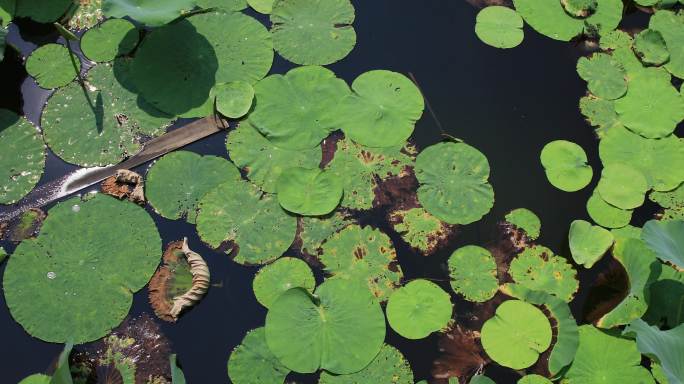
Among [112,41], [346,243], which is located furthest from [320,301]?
[112,41]

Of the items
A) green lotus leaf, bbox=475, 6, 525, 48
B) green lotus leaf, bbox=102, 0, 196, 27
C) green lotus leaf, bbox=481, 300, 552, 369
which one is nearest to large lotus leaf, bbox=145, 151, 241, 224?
green lotus leaf, bbox=102, 0, 196, 27

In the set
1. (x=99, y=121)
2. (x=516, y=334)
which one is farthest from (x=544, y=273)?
(x=99, y=121)

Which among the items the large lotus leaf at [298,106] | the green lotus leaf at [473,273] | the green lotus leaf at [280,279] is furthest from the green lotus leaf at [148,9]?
the green lotus leaf at [473,273]

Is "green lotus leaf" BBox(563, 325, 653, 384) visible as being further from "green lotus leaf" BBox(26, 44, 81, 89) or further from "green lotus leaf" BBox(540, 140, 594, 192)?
"green lotus leaf" BBox(26, 44, 81, 89)

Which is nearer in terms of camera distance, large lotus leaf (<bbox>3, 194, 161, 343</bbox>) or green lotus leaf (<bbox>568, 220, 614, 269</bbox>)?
large lotus leaf (<bbox>3, 194, 161, 343</bbox>)

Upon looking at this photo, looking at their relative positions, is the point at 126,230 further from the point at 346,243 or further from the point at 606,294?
the point at 606,294

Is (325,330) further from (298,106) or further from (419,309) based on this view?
(298,106)

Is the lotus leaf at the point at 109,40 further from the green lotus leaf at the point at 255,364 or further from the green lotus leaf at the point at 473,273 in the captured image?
the green lotus leaf at the point at 473,273
